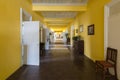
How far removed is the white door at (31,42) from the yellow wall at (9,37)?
80 cm

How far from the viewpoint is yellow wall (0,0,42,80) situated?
4.27 metres

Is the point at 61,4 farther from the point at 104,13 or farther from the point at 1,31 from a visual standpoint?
the point at 1,31

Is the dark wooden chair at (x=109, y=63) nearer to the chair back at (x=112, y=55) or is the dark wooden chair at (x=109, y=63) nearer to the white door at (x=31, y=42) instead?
the chair back at (x=112, y=55)

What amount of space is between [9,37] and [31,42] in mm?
1962

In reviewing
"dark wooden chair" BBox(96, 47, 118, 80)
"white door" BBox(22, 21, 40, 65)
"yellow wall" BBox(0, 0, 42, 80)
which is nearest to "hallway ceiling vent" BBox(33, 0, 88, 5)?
"white door" BBox(22, 21, 40, 65)

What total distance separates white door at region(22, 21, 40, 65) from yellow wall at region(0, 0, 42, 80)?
2.62 ft

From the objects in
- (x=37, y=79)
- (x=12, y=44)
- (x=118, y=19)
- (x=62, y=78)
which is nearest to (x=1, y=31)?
(x=12, y=44)

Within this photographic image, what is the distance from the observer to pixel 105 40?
549 cm

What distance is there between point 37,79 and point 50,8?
514cm

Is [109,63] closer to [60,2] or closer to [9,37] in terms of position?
[9,37]

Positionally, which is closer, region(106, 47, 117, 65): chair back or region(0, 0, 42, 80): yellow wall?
region(0, 0, 42, 80): yellow wall

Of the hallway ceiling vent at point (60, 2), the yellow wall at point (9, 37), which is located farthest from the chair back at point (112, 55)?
the hallway ceiling vent at point (60, 2)

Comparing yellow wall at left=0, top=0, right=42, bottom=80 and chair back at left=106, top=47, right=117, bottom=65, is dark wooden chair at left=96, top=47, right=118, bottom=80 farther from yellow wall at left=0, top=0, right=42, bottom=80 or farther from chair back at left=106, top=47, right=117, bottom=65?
yellow wall at left=0, top=0, right=42, bottom=80

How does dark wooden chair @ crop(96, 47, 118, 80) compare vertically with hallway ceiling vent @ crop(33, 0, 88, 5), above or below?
below
